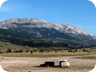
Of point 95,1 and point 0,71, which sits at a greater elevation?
point 95,1

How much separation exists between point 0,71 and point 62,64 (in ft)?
40.0

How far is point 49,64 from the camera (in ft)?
75.0

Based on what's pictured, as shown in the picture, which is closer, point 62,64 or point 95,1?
point 95,1

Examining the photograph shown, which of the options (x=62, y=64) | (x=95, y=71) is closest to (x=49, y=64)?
(x=62, y=64)

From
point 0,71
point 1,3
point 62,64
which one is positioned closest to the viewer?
point 1,3

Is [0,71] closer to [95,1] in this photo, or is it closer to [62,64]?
[95,1]

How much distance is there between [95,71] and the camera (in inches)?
401

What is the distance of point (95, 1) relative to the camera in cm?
930

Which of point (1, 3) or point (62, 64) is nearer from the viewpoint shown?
point (1, 3)

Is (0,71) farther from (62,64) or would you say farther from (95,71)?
(62,64)

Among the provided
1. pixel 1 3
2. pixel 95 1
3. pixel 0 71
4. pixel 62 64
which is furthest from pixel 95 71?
pixel 62 64

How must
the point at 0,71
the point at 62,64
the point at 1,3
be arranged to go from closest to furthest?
1. the point at 1,3
2. the point at 0,71
3. the point at 62,64

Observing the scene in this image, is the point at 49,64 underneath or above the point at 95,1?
underneath

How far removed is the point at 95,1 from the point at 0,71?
3.51m
